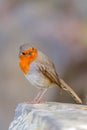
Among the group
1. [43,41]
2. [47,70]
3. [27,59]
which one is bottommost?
[43,41]

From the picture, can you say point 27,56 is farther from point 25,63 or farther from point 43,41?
point 43,41

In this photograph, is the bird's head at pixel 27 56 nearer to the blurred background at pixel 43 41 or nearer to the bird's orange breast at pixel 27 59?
the bird's orange breast at pixel 27 59

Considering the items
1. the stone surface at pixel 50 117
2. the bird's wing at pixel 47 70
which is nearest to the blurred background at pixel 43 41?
the bird's wing at pixel 47 70

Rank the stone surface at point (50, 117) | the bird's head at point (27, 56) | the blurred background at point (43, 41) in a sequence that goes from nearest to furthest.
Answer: the stone surface at point (50, 117) → the bird's head at point (27, 56) → the blurred background at point (43, 41)

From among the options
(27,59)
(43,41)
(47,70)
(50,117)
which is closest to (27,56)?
(27,59)

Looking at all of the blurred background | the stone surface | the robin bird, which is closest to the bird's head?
the robin bird

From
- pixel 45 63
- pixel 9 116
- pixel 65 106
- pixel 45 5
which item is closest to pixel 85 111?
pixel 65 106

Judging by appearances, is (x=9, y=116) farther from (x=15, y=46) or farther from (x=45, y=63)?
(x=45, y=63)
